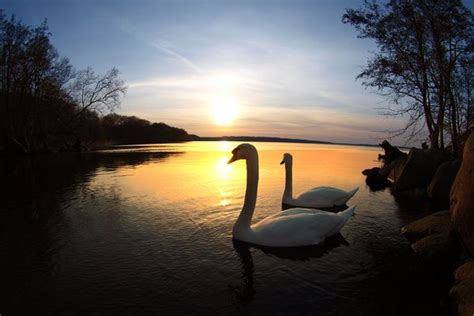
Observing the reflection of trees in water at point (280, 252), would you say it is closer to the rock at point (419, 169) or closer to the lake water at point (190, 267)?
the lake water at point (190, 267)

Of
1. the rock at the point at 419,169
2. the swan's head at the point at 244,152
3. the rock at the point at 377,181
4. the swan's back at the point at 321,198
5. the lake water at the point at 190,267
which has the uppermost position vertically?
the swan's head at the point at 244,152

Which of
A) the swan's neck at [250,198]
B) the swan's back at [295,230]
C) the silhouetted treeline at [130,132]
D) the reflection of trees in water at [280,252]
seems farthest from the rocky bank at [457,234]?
the silhouetted treeline at [130,132]

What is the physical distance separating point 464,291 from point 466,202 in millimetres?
1557

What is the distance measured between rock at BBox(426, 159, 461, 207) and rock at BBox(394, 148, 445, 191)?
214 cm

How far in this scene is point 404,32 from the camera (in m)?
17.8

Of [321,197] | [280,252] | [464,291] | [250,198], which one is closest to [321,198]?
[321,197]

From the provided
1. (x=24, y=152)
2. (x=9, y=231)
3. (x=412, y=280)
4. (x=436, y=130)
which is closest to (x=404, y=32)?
(x=436, y=130)

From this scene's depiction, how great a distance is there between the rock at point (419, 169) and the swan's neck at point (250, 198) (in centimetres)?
1066

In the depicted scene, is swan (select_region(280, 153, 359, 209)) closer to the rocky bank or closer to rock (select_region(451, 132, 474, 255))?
the rocky bank

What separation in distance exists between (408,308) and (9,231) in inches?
348

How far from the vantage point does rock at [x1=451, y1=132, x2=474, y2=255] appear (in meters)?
5.09

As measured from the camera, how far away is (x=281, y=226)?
6574 mm

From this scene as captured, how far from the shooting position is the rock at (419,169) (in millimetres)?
14406

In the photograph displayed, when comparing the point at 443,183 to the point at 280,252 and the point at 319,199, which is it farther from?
the point at 280,252
